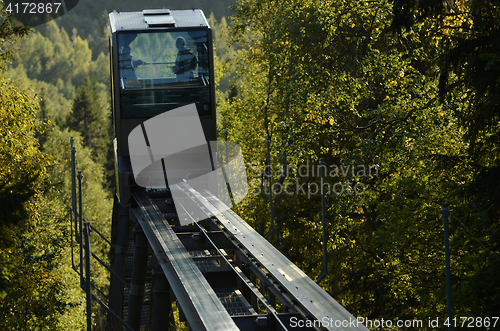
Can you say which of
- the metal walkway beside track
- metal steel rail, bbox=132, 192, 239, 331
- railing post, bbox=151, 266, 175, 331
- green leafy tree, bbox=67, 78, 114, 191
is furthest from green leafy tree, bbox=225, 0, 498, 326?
green leafy tree, bbox=67, 78, 114, 191

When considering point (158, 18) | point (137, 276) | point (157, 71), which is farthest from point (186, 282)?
point (158, 18)

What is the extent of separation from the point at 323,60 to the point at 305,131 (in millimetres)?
2592

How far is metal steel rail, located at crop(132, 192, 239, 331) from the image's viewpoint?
4816mm

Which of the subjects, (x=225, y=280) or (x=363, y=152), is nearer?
(x=225, y=280)

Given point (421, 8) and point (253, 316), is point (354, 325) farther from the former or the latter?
point (421, 8)

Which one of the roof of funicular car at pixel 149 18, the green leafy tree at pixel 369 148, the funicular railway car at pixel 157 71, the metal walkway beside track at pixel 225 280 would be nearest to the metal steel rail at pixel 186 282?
the metal walkway beside track at pixel 225 280

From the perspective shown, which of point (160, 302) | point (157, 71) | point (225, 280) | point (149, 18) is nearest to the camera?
point (225, 280)

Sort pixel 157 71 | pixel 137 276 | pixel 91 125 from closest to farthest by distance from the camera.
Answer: pixel 137 276
pixel 157 71
pixel 91 125

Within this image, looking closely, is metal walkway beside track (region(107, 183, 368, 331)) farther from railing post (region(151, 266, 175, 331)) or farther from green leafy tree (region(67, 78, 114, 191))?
green leafy tree (region(67, 78, 114, 191))

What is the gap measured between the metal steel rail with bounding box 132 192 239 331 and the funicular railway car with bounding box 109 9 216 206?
114 inches

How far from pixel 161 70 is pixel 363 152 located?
4.41 meters

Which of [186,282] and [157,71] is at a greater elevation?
[157,71]

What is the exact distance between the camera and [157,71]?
447 inches

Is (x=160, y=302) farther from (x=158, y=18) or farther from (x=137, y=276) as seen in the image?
(x=158, y=18)
